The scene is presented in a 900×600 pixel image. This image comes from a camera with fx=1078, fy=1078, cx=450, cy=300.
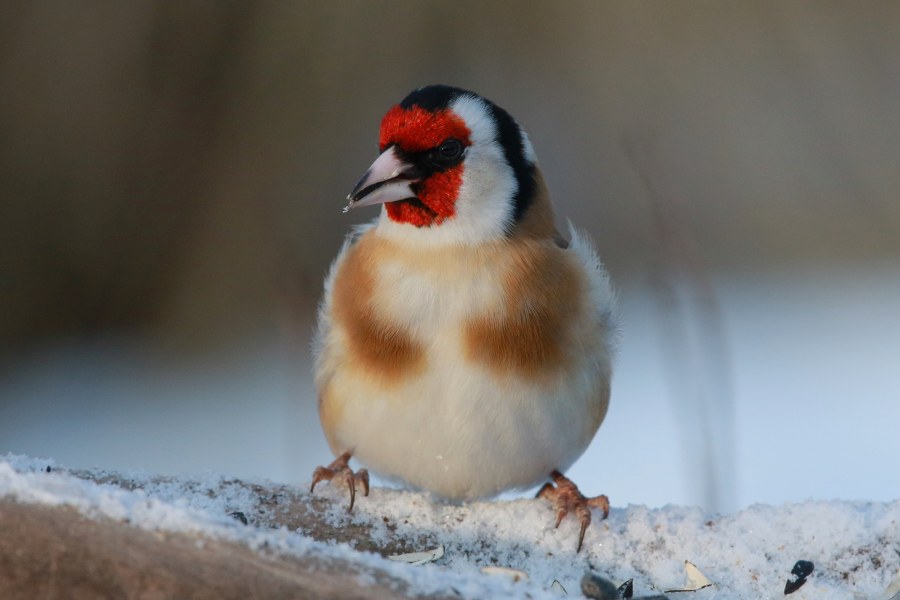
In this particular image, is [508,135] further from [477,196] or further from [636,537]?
[636,537]

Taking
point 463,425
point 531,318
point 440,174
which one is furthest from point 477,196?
point 463,425

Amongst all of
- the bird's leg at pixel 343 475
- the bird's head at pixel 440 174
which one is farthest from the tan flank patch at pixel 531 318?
the bird's leg at pixel 343 475

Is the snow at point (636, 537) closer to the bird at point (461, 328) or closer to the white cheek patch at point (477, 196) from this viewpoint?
the bird at point (461, 328)

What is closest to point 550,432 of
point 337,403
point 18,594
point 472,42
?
point 337,403

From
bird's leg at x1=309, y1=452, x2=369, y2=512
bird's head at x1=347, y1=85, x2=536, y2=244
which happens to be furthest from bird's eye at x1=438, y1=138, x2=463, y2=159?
bird's leg at x1=309, y1=452, x2=369, y2=512

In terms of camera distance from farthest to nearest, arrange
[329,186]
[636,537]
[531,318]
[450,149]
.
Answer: [329,186]
[450,149]
[531,318]
[636,537]

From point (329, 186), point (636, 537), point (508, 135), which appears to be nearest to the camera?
point (636, 537)

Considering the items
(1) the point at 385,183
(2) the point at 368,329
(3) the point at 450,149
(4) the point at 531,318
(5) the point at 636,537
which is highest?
(3) the point at 450,149
